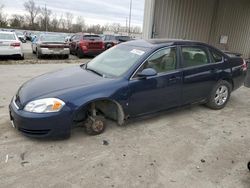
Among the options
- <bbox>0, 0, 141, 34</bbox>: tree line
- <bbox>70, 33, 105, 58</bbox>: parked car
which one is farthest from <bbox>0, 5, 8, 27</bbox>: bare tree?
<bbox>70, 33, 105, 58</bbox>: parked car

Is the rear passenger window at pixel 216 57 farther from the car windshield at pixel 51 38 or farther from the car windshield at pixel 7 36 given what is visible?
the car windshield at pixel 51 38

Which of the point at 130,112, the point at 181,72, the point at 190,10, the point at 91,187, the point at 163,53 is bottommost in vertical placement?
the point at 91,187

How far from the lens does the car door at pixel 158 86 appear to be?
3.72m

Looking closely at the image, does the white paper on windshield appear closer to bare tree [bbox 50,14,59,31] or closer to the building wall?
the building wall

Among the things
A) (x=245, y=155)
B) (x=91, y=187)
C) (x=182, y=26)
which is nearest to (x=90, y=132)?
(x=91, y=187)

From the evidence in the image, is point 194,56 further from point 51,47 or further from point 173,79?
point 51,47

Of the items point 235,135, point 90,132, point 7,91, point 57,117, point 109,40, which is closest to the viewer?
point 57,117

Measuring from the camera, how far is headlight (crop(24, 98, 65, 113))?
3137 mm

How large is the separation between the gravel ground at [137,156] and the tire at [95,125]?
0.09 meters

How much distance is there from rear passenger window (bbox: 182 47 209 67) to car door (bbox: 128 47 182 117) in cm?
24

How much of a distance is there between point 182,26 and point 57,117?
765 centimetres

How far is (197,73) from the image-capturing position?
4.41 meters

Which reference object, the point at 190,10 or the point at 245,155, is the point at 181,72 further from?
the point at 190,10

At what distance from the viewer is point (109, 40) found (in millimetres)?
18469
